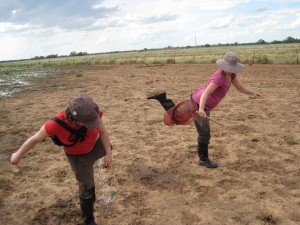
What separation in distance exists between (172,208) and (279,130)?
389cm

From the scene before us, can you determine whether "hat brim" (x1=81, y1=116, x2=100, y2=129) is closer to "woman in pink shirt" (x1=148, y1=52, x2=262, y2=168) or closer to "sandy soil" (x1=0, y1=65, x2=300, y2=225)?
"sandy soil" (x1=0, y1=65, x2=300, y2=225)

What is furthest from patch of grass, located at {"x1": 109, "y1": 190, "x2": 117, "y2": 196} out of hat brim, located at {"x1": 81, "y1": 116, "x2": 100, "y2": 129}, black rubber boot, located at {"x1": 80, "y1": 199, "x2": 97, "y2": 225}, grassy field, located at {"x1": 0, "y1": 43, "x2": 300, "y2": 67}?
grassy field, located at {"x1": 0, "y1": 43, "x2": 300, "y2": 67}

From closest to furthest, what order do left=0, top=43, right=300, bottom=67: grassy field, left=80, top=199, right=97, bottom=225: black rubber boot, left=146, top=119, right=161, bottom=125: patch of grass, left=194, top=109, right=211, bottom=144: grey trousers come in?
left=80, top=199, right=97, bottom=225: black rubber boot → left=194, top=109, right=211, bottom=144: grey trousers → left=146, top=119, right=161, bottom=125: patch of grass → left=0, top=43, right=300, bottom=67: grassy field

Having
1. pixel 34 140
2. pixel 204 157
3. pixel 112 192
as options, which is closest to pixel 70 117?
pixel 34 140

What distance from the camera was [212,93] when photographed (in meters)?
4.46

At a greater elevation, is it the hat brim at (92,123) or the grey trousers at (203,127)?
the hat brim at (92,123)

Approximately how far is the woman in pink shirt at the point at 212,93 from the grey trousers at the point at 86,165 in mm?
1585

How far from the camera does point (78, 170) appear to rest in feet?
10.5

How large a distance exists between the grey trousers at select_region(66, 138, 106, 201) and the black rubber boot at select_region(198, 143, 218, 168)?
85.2 inches

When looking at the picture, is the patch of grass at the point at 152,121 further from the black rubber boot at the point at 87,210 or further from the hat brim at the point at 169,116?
the black rubber boot at the point at 87,210

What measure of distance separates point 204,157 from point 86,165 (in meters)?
2.44

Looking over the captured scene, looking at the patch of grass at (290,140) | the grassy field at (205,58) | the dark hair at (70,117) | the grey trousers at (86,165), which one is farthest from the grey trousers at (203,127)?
the grassy field at (205,58)

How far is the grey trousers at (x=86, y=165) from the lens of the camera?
3184mm

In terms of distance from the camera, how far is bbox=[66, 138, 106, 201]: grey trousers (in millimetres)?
3184
